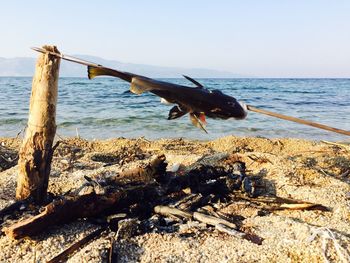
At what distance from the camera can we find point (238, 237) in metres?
3.26

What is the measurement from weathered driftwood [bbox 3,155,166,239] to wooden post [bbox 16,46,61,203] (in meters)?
0.41

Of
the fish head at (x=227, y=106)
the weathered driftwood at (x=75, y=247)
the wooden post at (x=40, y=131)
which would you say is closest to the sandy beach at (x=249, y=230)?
the weathered driftwood at (x=75, y=247)

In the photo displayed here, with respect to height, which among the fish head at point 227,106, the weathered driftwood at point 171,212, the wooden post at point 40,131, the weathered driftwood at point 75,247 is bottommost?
the weathered driftwood at point 75,247

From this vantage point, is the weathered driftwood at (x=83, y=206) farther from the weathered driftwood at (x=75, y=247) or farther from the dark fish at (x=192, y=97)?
the dark fish at (x=192, y=97)

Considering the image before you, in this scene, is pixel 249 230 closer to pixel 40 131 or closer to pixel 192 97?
pixel 192 97

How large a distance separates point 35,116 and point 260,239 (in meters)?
2.33

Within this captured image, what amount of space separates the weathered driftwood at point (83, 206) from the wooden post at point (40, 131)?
409 mm

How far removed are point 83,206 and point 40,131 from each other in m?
0.80

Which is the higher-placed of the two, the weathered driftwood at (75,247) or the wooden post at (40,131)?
the wooden post at (40,131)

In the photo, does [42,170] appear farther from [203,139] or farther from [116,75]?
[203,139]

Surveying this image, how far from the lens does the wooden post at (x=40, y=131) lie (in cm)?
330

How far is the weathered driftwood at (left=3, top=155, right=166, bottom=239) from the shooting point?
307 centimetres

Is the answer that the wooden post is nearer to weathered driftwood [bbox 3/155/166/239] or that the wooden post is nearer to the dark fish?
weathered driftwood [bbox 3/155/166/239]

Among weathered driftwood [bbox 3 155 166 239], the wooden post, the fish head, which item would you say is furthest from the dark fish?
weathered driftwood [bbox 3 155 166 239]
